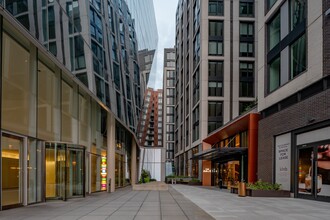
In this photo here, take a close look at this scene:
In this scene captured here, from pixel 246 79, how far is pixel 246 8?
10.0 meters

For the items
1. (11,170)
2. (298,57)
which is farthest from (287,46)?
(11,170)

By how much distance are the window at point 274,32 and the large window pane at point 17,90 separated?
17.1 meters

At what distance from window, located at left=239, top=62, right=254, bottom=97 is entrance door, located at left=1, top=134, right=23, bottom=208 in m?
42.3

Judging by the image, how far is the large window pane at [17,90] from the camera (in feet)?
48.9

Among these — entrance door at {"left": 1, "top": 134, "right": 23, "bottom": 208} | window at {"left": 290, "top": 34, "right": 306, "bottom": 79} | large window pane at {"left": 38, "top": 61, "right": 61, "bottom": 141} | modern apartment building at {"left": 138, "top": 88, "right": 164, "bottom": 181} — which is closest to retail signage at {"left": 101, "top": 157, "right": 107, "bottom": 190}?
large window pane at {"left": 38, "top": 61, "right": 61, "bottom": 141}

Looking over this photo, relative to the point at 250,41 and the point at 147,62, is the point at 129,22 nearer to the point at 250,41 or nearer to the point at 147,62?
the point at 147,62

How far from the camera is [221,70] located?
55.2 metres

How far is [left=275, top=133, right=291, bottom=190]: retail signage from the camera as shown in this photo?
24078 millimetres

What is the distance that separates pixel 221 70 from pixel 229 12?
8.21 metres

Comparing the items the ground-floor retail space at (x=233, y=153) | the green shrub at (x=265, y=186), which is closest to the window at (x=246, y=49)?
the ground-floor retail space at (x=233, y=153)

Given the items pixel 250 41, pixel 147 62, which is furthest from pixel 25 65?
pixel 250 41

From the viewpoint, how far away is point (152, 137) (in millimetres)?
143750

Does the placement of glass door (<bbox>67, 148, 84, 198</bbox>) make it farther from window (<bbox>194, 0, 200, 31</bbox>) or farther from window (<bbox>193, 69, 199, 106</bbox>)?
window (<bbox>194, 0, 200, 31</bbox>)

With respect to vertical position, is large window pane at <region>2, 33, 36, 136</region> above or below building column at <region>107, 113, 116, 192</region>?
above
